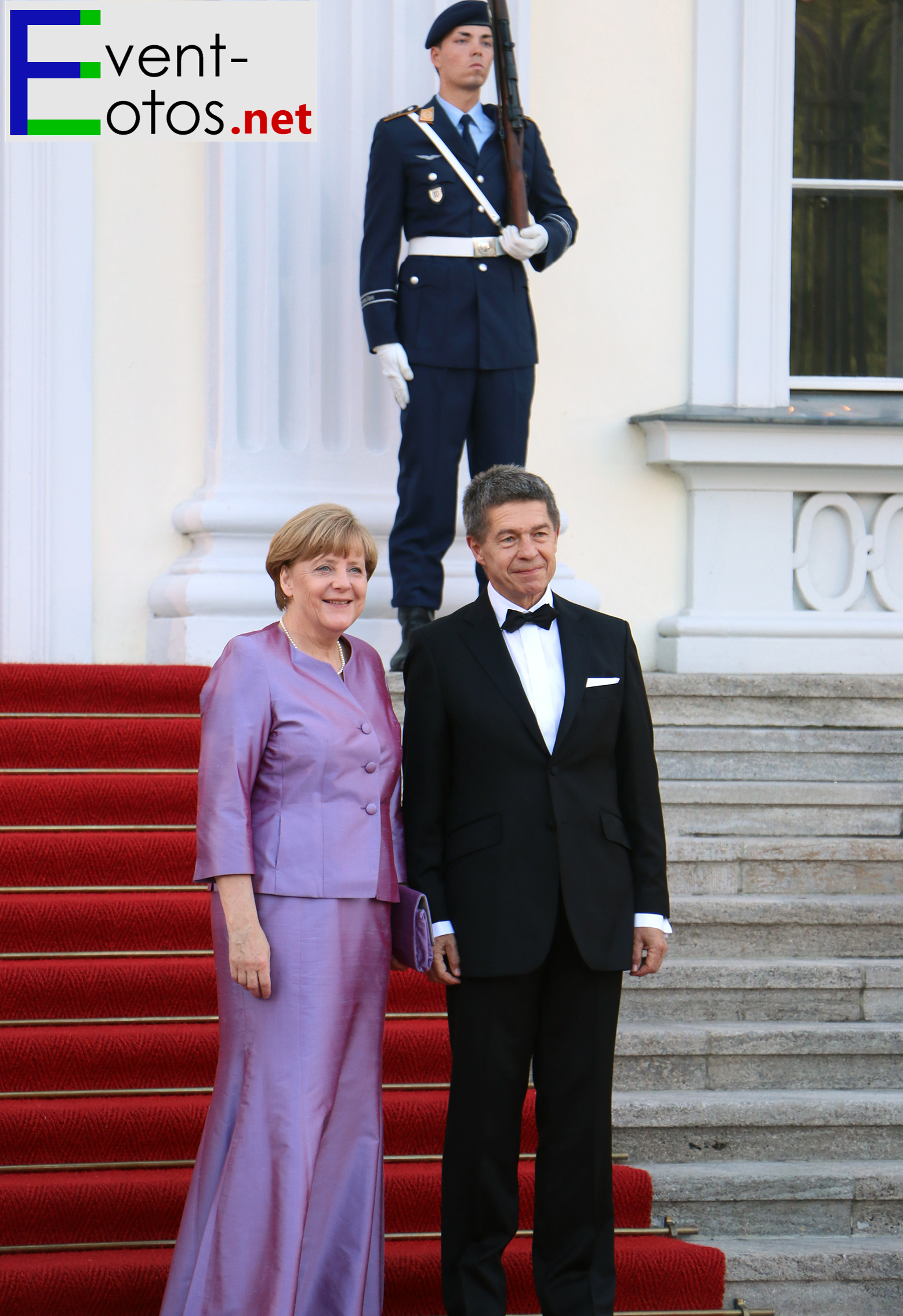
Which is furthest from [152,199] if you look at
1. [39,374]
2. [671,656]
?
[671,656]

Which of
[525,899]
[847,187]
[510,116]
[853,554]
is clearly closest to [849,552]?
[853,554]

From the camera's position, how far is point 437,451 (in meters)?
4.78

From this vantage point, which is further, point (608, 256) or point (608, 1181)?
point (608, 256)

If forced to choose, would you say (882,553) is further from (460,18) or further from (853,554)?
(460,18)

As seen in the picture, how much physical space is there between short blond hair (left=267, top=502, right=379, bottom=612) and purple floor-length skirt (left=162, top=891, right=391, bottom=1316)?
0.59 meters

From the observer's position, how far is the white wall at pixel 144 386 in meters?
5.41

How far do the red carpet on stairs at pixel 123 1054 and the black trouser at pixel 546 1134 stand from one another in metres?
0.39

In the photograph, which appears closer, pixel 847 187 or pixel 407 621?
pixel 407 621

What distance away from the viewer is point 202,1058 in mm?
3547

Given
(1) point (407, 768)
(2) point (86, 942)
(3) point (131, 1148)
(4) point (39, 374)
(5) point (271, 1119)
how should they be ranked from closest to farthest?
(5) point (271, 1119) < (1) point (407, 768) < (3) point (131, 1148) < (2) point (86, 942) < (4) point (39, 374)

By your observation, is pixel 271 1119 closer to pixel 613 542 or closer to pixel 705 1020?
pixel 705 1020

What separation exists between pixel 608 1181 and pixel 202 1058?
1113 millimetres

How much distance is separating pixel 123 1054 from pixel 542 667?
4.67ft

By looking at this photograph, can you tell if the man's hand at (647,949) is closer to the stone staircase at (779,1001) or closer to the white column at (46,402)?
the stone staircase at (779,1001)
